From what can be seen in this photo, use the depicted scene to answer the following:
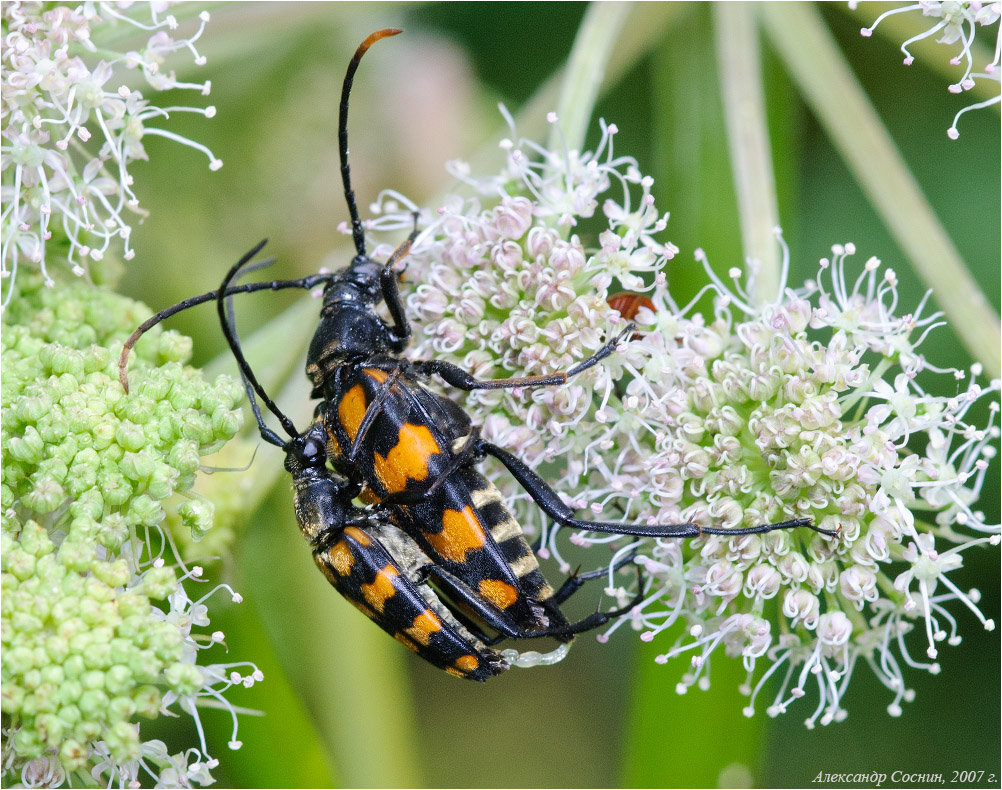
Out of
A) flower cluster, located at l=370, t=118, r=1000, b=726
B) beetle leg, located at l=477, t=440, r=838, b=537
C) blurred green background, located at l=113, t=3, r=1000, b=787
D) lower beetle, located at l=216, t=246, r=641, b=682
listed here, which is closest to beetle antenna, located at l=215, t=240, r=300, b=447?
lower beetle, located at l=216, t=246, r=641, b=682

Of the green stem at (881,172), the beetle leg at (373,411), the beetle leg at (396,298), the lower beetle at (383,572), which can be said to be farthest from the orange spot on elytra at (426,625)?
the green stem at (881,172)

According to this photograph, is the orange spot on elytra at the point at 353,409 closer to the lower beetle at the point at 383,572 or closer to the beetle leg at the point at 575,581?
the lower beetle at the point at 383,572

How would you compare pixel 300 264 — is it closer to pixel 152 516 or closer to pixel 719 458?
pixel 152 516

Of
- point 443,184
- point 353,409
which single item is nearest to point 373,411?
point 353,409

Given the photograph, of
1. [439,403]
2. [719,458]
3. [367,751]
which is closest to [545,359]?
[439,403]

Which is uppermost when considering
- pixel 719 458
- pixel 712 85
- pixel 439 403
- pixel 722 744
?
pixel 712 85

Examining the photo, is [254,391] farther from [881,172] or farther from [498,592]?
[881,172]
